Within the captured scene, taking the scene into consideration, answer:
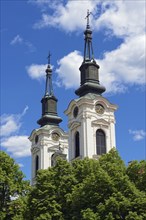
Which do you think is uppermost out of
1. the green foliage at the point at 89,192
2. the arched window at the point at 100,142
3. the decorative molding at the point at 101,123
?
the decorative molding at the point at 101,123

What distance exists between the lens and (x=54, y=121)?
205ft

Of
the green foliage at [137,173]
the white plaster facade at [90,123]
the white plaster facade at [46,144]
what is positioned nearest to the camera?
the green foliage at [137,173]

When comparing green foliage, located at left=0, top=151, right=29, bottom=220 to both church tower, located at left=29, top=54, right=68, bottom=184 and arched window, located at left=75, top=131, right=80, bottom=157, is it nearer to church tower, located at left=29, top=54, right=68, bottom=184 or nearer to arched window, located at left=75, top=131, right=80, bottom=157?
arched window, located at left=75, top=131, right=80, bottom=157

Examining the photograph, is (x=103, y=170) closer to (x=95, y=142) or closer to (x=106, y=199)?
(x=106, y=199)

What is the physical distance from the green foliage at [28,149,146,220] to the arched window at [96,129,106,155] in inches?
617

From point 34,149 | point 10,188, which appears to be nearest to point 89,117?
point 34,149

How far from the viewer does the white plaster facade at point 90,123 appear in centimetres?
4878

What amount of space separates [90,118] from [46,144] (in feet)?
39.4

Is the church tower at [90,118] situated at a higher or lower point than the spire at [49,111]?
lower

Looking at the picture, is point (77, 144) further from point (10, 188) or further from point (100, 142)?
point (10, 188)

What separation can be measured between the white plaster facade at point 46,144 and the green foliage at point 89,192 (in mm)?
26035

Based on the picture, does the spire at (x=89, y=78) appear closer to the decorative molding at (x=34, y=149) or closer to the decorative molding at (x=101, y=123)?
the decorative molding at (x=101, y=123)

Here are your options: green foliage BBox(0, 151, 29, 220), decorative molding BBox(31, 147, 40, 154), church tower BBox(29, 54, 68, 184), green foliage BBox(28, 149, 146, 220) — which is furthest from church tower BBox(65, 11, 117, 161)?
green foliage BBox(28, 149, 146, 220)

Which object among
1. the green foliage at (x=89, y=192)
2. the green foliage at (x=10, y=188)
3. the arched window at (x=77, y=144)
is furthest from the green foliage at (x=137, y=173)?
the arched window at (x=77, y=144)
